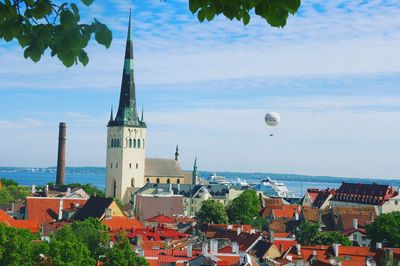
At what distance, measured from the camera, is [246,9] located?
620 cm

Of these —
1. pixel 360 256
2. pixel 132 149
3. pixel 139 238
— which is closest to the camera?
pixel 360 256

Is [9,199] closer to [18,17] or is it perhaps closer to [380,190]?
[380,190]

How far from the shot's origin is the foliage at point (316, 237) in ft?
159

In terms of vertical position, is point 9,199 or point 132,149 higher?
point 132,149

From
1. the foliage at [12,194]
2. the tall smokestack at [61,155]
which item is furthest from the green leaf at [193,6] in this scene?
the tall smokestack at [61,155]

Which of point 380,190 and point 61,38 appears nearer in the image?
point 61,38

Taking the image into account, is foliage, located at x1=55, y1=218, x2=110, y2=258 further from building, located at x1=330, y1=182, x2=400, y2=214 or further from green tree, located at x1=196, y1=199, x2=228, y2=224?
building, located at x1=330, y1=182, x2=400, y2=214

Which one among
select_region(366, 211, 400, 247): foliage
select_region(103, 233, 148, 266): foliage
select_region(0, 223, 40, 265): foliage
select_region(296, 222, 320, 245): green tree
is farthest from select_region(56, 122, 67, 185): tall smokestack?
select_region(103, 233, 148, 266): foliage

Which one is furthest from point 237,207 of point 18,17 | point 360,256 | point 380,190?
point 18,17

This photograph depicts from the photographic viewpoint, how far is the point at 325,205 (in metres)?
104

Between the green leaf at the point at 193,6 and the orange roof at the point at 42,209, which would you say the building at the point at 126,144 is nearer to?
the orange roof at the point at 42,209

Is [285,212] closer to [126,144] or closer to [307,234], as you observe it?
[307,234]

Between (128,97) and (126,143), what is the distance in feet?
23.0

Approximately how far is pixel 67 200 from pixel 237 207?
18.6 metres
